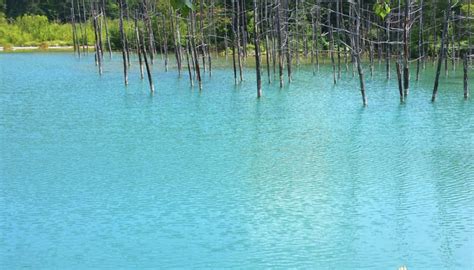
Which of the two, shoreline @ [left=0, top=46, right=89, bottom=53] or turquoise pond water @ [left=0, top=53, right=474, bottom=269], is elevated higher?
shoreline @ [left=0, top=46, right=89, bottom=53]

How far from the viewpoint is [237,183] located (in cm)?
1138

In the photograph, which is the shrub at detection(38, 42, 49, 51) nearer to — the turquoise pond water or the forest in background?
the forest in background

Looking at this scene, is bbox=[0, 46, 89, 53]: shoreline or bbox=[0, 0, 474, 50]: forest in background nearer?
bbox=[0, 0, 474, 50]: forest in background

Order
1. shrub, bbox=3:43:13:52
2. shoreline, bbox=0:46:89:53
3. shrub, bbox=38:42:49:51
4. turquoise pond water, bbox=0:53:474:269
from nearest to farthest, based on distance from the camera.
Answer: turquoise pond water, bbox=0:53:474:269 → shoreline, bbox=0:46:89:53 → shrub, bbox=3:43:13:52 → shrub, bbox=38:42:49:51

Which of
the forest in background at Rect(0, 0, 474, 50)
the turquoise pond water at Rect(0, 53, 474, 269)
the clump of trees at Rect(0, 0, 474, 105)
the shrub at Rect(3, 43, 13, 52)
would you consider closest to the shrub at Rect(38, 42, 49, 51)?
the forest in background at Rect(0, 0, 474, 50)

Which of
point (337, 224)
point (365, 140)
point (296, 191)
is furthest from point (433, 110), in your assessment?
point (337, 224)

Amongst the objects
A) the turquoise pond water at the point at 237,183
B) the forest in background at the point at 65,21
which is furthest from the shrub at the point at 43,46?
the turquoise pond water at the point at 237,183

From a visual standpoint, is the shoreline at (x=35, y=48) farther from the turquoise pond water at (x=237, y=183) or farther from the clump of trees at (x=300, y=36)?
the turquoise pond water at (x=237, y=183)

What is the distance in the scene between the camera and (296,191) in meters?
10.8

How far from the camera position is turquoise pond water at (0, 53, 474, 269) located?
822cm

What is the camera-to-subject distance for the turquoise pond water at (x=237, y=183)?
8219mm

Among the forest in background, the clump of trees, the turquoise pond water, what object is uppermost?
the forest in background

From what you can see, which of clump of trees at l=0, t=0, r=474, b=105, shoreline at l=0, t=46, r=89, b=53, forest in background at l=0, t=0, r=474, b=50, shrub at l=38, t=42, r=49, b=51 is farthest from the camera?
shrub at l=38, t=42, r=49, b=51

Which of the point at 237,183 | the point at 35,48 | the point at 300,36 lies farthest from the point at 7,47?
the point at 237,183
